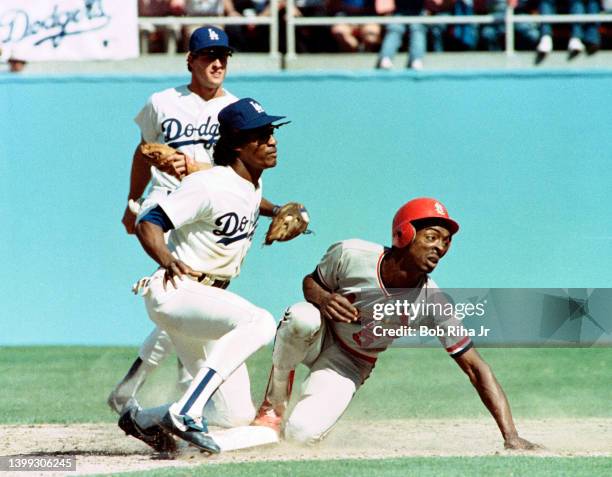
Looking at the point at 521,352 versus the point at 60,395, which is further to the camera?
the point at 521,352

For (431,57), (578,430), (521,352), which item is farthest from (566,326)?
(431,57)

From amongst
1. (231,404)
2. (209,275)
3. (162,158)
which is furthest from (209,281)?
(162,158)

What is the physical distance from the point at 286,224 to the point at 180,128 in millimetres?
1112

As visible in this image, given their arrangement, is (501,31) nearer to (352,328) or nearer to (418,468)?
(352,328)

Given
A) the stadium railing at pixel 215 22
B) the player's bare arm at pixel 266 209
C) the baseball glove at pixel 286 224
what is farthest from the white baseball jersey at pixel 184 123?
the stadium railing at pixel 215 22

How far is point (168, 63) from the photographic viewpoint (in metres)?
11.0

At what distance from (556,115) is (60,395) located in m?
5.25

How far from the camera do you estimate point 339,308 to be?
6027 mm

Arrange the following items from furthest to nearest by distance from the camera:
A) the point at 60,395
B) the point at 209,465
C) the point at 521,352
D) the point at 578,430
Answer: the point at 521,352, the point at 60,395, the point at 578,430, the point at 209,465

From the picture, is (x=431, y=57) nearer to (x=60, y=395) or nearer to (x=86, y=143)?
(x=86, y=143)

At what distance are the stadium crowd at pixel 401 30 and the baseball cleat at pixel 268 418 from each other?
210 inches

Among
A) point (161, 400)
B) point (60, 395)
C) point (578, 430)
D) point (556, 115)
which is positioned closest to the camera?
point (578, 430)

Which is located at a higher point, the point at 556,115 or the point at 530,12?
the point at 530,12

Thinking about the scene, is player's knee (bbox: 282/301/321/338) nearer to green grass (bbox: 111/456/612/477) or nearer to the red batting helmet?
the red batting helmet
